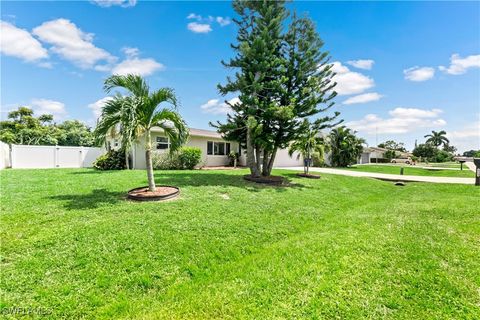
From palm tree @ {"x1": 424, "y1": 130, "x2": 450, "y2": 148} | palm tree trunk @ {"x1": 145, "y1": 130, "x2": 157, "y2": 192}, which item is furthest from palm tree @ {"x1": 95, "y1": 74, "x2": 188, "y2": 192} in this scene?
palm tree @ {"x1": 424, "y1": 130, "x2": 450, "y2": 148}

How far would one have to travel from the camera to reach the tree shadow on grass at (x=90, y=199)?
236 inches

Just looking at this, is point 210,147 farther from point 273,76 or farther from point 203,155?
point 273,76

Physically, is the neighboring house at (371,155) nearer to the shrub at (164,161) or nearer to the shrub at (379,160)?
the shrub at (379,160)

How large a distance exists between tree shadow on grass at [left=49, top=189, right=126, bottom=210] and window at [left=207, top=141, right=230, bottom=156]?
43.7 feet

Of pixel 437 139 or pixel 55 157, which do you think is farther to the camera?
pixel 437 139

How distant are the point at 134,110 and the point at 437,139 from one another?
84.1 meters

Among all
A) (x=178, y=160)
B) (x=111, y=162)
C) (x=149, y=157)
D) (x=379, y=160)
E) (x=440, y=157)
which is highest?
(x=440, y=157)

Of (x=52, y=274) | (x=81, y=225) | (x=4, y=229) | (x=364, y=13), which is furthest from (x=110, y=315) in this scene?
(x=364, y=13)

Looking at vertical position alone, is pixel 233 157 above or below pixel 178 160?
above

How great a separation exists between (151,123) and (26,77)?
1034cm

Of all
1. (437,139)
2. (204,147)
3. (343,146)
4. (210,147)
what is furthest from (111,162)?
(437,139)

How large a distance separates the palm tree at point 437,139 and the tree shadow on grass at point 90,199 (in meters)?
82.2

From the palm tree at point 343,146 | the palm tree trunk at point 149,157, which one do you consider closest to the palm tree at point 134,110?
Answer: the palm tree trunk at point 149,157

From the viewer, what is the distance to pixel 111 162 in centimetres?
1552
